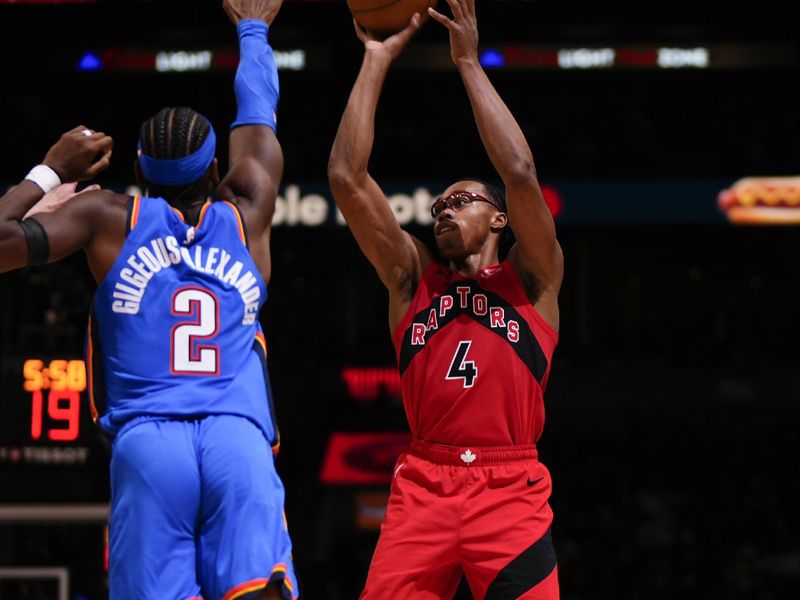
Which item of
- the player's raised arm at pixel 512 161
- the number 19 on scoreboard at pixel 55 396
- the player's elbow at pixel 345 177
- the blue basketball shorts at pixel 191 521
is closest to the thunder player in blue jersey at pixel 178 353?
the blue basketball shorts at pixel 191 521

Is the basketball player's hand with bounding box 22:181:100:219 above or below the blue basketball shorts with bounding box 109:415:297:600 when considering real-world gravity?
above

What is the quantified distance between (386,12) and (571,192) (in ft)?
32.4

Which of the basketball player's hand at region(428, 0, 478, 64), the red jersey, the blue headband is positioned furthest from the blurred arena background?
the blue headband

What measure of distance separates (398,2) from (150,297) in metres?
1.64

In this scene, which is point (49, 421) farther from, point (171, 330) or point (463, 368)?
point (171, 330)

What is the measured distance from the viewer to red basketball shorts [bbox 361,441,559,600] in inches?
149

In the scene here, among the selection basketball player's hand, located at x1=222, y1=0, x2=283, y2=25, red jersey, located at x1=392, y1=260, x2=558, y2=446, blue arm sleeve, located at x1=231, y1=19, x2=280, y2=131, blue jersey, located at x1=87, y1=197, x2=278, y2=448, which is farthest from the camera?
basketball player's hand, located at x1=222, y1=0, x2=283, y2=25

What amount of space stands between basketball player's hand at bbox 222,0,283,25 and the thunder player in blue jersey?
2.45 feet

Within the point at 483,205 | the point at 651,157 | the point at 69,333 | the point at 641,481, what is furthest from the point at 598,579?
the point at 483,205

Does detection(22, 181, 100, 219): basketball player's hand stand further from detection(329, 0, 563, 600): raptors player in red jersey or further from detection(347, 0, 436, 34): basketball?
detection(347, 0, 436, 34): basketball

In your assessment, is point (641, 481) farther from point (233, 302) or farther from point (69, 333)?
point (233, 302)

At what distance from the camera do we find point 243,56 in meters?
3.96

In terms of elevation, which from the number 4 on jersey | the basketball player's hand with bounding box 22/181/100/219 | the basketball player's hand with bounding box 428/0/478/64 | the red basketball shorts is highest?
the basketball player's hand with bounding box 428/0/478/64

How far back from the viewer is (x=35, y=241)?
312cm
